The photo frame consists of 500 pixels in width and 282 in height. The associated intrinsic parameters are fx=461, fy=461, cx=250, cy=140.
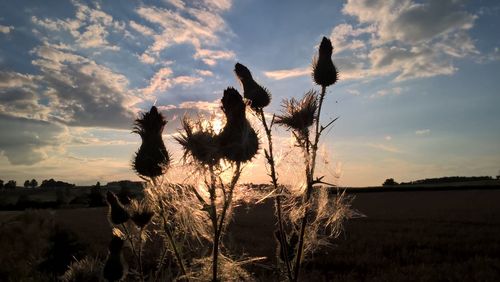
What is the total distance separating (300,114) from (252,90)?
0.50 m

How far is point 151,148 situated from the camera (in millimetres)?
4121

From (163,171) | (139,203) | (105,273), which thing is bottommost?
(105,273)

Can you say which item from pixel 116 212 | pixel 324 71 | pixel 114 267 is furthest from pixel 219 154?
pixel 114 267

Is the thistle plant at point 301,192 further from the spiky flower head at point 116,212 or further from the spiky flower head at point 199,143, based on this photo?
the spiky flower head at point 116,212

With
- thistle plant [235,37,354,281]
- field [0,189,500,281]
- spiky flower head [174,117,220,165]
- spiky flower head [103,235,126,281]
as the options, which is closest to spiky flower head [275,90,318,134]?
thistle plant [235,37,354,281]

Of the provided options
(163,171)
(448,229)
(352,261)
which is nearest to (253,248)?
(352,261)

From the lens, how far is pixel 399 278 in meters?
13.2

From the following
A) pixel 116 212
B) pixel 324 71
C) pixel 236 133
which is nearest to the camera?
pixel 236 133

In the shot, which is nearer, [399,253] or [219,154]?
[219,154]

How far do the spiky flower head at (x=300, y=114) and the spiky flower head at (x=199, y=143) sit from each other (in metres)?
1.03

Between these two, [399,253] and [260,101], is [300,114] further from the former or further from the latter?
[399,253]

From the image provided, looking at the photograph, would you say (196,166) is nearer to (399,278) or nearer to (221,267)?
(221,267)

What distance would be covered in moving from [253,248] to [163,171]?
16.4 metres

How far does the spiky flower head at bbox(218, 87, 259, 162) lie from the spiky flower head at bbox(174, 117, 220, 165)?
2.7 inches
